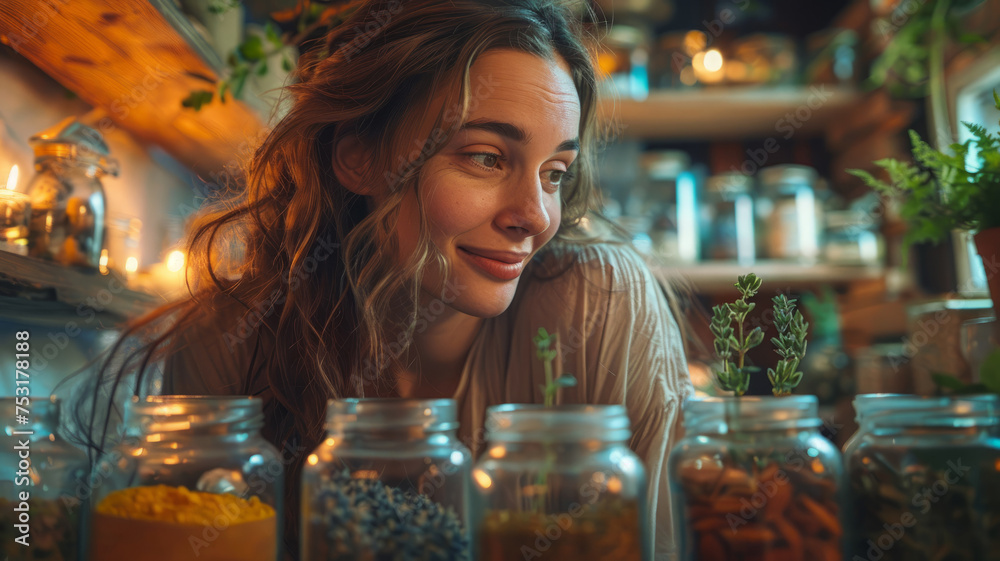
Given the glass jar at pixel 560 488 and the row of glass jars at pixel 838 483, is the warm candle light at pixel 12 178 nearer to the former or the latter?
the glass jar at pixel 560 488

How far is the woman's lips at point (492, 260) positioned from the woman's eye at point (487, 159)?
0.11m

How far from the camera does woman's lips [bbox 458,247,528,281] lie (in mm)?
853

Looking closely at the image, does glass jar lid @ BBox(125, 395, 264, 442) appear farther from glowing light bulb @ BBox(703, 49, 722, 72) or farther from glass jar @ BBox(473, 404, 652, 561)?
glowing light bulb @ BBox(703, 49, 722, 72)

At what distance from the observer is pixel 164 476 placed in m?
0.56

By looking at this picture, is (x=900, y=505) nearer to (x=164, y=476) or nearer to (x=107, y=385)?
(x=164, y=476)

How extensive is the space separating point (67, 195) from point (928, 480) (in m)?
1.03

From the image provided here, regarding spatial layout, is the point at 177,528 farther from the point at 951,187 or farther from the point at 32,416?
the point at 951,187

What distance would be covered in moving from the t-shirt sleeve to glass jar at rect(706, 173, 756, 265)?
109cm

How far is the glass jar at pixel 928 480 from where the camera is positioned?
1.60 ft

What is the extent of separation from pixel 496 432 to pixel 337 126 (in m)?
0.57

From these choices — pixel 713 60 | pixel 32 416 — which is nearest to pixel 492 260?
pixel 32 416

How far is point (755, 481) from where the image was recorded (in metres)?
0.49

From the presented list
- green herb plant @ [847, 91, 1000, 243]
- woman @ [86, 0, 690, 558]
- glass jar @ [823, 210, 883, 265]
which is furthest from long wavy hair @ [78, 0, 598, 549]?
glass jar @ [823, 210, 883, 265]

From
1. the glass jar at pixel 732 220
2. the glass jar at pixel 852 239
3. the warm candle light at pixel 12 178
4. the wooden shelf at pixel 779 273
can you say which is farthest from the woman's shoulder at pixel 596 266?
the glass jar at pixel 852 239
